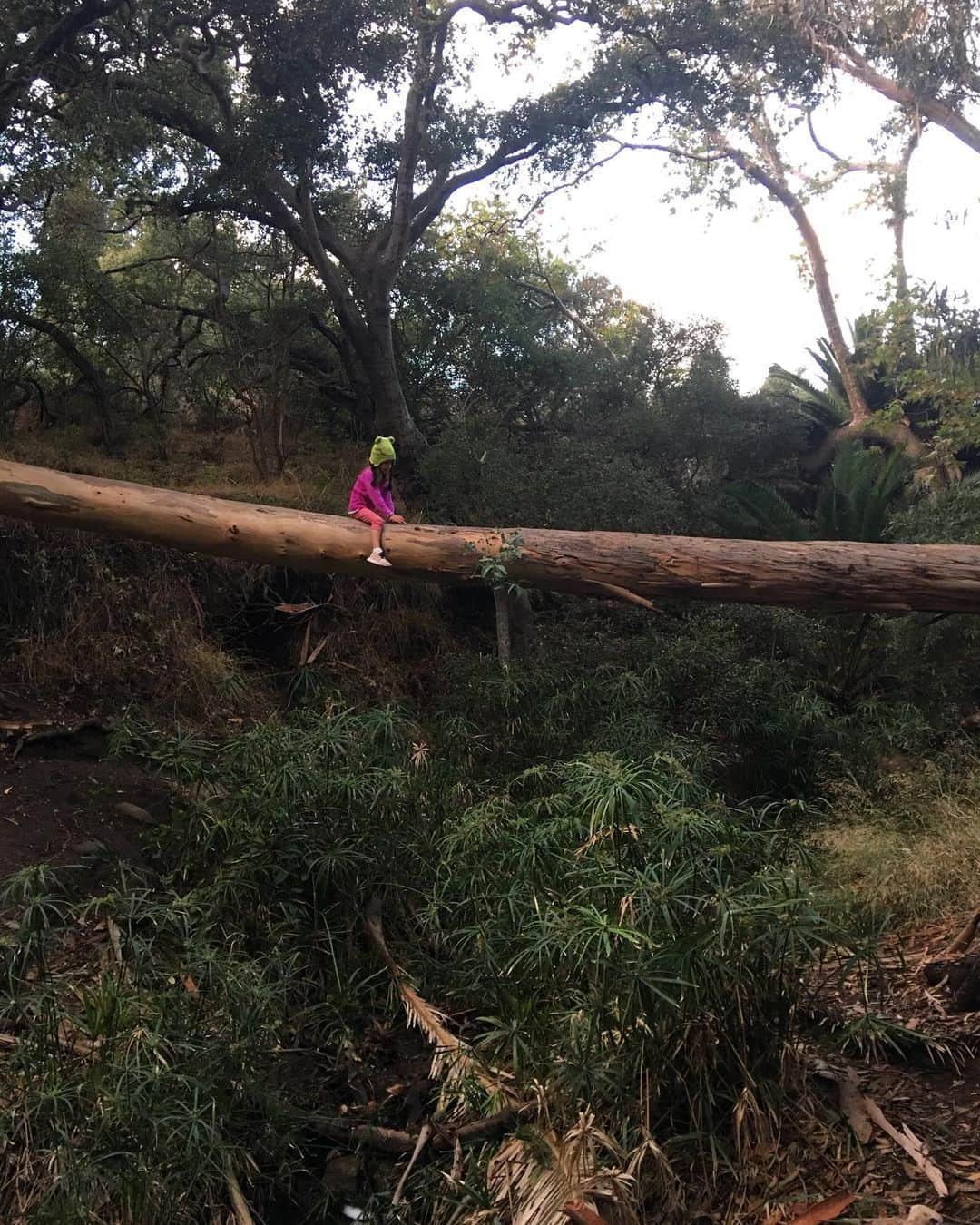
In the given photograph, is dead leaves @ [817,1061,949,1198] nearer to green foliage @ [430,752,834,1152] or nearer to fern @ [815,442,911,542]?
green foliage @ [430,752,834,1152]

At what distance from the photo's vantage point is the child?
6.62 m

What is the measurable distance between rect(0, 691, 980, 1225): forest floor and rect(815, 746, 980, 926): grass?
20cm

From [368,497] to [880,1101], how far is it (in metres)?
4.68

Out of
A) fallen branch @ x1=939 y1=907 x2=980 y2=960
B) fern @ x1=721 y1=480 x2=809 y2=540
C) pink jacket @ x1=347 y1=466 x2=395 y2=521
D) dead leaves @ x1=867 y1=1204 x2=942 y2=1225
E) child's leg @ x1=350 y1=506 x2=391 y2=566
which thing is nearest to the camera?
dead leaves @ x1=867 y1=1204 x2=942 y2=1225

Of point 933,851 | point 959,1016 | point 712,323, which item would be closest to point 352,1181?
point 959,1016

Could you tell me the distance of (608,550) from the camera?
6.62m

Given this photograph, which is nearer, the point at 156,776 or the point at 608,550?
the point at 156,776

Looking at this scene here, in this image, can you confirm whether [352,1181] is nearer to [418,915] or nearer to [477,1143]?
[477,1143]

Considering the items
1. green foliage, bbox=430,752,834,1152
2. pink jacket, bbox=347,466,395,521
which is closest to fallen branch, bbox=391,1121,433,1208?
green foliage, bbox=430,752,834,1152

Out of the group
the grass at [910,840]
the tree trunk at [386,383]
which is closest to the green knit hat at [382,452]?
the grass at [910,840]

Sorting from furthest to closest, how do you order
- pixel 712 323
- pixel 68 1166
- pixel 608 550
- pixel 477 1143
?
pixel 712 323
pixel 608 550
pixel 477 1143
pixel 68 1166

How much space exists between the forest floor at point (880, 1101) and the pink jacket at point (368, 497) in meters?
2.53

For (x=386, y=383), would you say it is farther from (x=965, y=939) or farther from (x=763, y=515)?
(x=965, y=939)

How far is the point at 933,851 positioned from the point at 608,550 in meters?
2.62
